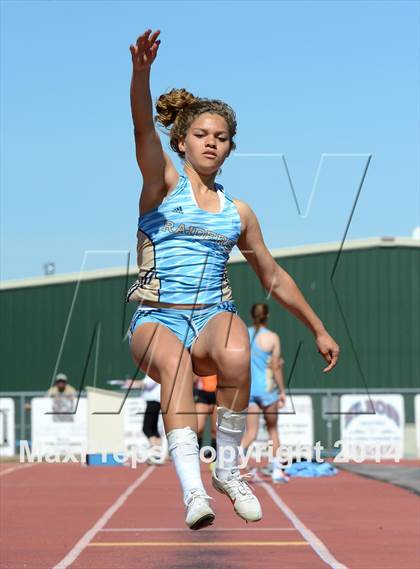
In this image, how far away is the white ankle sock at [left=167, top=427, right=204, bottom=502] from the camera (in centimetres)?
549

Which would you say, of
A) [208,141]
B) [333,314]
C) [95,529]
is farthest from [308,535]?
[333,314]

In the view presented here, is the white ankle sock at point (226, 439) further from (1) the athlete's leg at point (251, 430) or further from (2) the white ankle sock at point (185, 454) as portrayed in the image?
(1) the athlete's leg at point (251, 430)

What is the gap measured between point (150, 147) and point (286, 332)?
→ 27069 millimetres

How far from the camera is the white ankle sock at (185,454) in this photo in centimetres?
549

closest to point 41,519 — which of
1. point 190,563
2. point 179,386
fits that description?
point 190,563

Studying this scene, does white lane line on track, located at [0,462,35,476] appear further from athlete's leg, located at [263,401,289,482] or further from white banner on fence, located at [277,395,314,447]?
athlete's leg, located at [263,401,289,482]

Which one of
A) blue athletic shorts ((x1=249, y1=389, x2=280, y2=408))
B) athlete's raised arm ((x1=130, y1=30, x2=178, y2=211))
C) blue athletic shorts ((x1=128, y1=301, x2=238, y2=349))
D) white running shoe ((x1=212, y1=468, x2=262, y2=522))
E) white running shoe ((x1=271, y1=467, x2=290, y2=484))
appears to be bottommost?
white running shoe ((x1=271, y1=467, x2=290, y2=484))

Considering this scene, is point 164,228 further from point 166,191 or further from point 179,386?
point 179,386

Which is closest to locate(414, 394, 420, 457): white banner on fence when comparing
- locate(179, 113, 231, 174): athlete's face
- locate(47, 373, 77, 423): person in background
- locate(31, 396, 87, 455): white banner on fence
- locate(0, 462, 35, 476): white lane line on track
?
locate(31, 396, 87, 455): white banner on fence

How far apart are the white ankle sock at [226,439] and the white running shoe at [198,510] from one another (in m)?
0.47

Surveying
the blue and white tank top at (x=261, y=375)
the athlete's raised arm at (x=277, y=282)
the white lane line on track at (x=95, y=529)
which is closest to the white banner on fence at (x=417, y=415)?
the white lane line on track at (x=95, y=529)

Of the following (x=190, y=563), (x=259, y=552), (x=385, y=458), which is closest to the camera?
(x=190, y=563)

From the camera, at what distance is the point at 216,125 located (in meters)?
5.66

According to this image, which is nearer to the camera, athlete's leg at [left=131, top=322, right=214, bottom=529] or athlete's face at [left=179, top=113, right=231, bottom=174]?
athlete's leg at [left=131, top=322, right=214, bottom=529]
